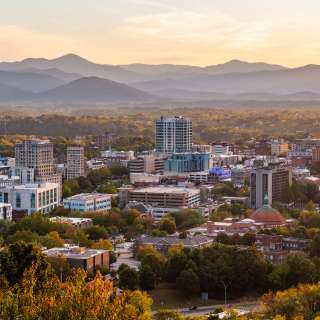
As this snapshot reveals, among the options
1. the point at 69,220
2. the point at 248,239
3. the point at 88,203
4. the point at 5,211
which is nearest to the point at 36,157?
the point at 88,203

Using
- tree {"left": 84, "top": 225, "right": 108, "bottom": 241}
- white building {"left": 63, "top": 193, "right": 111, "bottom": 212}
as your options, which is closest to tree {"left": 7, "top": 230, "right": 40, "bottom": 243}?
tree {"left": 84, "top": 225, "right": 108, "bottom": 241}

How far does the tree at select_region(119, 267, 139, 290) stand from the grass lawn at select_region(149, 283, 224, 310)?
0.45 metres

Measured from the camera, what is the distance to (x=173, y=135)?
60812mm

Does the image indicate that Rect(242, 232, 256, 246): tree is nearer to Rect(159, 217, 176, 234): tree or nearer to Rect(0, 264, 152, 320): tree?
Rect(159, 217, 176, 234): tree

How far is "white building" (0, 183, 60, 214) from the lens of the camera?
38.5 metres

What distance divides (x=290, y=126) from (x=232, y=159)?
136 ft

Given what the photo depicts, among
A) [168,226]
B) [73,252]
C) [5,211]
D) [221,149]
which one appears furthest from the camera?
[221,149]

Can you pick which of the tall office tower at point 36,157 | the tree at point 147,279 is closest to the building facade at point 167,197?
the tall office tower at point 36,157

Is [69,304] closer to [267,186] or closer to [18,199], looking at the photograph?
[18,199]

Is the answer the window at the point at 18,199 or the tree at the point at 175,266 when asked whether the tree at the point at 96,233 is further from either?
the window at the point at 18,199

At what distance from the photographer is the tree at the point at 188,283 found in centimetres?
2283

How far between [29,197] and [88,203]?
2.68 meters

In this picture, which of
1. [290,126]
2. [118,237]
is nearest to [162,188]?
[118,237]

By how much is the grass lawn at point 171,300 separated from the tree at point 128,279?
0.45 m
